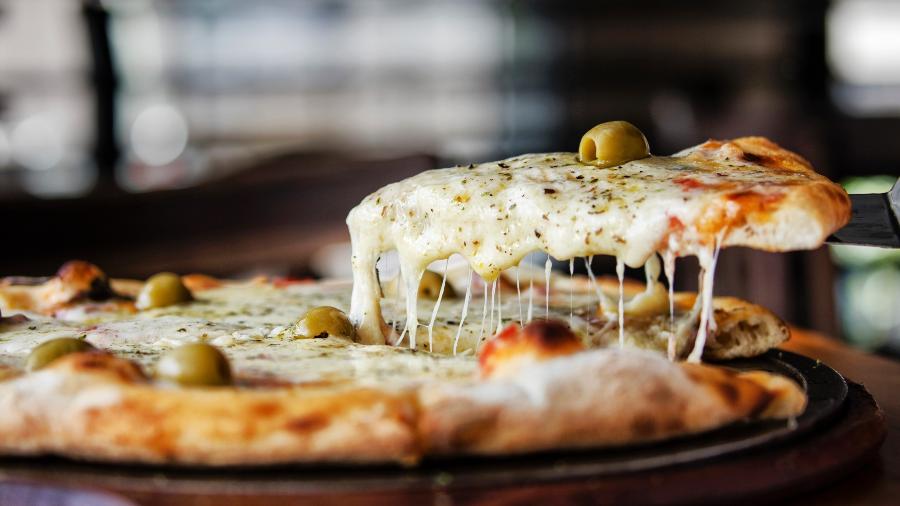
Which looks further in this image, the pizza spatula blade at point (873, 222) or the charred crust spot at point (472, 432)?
the pizza spatula blade at point (873, 222)

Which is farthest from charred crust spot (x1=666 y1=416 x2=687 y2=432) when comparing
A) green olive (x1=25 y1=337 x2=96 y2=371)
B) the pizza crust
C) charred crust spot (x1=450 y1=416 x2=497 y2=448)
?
green olive (x1=25 y1=337 x2=96 y2=371)

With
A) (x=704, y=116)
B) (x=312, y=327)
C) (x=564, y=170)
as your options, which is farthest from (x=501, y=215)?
(x=704, y=116)

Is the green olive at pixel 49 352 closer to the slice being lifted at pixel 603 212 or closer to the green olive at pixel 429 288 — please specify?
the slice being lifted at pixel 603 212

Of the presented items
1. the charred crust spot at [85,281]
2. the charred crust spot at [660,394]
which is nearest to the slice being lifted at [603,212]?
the charred crust spot at [660,394]

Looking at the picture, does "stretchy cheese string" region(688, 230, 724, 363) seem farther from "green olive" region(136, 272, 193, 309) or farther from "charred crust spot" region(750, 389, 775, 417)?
"green olive" region(136, 272, 193, 309)

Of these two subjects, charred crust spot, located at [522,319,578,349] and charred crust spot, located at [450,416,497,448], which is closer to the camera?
charred crust spot, located at [450,416,497,448]

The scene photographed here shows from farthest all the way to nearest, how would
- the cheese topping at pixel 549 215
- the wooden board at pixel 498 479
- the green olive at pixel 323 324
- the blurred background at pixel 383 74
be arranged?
the blurred background at pixel 383 74 < the green olive at pixel 323 324 < the cheese topping at pixel 549 215 < the wooden board at pixel 498 479

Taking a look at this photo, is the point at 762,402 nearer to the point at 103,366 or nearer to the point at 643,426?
the point at 643,426
